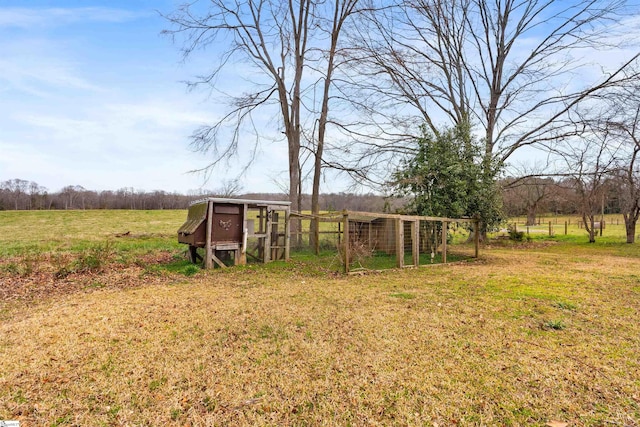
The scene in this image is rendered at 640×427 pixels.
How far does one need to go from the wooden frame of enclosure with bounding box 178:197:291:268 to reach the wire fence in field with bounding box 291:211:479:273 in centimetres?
82

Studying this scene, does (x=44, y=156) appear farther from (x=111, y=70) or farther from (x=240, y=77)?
(x=240, y=77)

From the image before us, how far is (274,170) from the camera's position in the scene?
52.6 feet

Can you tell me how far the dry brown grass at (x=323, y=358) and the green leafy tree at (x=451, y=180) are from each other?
539 cm

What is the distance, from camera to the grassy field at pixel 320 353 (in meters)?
2.54

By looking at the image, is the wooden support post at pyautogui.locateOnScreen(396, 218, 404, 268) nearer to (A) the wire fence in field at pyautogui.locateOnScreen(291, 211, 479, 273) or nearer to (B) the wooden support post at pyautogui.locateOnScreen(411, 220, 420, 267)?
(A) the wire fence in field at pyautogui.locateOnScreen(291, 211, 479, 273)

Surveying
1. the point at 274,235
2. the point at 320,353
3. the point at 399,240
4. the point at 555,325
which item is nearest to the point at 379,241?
the point at 399,240

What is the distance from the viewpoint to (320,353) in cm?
355

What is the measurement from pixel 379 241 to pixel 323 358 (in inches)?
378

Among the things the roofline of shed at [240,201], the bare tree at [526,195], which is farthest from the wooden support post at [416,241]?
the bare tree at [526,195]

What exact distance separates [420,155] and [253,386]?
10.9 m

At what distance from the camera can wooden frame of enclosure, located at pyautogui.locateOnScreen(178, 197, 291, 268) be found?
9227mm

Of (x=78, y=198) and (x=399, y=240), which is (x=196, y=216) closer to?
(x=399, y=240)

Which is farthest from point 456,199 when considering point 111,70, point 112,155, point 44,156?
point 44,156

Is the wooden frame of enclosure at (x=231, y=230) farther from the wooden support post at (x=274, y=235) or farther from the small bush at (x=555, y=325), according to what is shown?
the small bush at (x=555, y=325)
